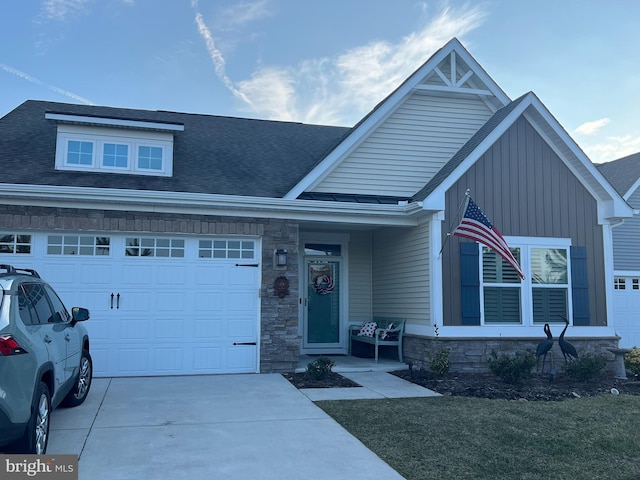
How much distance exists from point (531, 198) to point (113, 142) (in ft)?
26.7

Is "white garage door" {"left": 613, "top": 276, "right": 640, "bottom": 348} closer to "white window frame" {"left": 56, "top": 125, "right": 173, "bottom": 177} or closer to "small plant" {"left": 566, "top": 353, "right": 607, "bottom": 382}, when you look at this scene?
"small plant" {"left": 566, "top": 353, "right": 607, "bottom": 382}

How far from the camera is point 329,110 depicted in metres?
18.4

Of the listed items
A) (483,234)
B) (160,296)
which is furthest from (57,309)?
(483,234)

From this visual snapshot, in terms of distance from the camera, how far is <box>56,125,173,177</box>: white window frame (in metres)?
10.0

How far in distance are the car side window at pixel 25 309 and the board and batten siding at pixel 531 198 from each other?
7.11 metres

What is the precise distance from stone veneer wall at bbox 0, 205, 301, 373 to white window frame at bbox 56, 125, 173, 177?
1377 mm

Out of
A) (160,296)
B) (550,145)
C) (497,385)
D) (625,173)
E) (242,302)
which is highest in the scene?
(625,173)

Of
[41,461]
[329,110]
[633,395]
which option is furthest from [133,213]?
[329,110]

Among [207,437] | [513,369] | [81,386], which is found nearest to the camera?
[207,437]

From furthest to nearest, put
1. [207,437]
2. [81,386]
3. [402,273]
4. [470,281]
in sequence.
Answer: [402,273]
[470,281]
[81,386]
[207,437]

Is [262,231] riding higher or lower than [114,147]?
lower

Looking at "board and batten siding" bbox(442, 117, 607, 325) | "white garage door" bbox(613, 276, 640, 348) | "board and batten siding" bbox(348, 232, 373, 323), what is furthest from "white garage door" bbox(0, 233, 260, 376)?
"white garage door" bbox(613, 276, 640, 348)

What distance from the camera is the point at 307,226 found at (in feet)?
37.2
